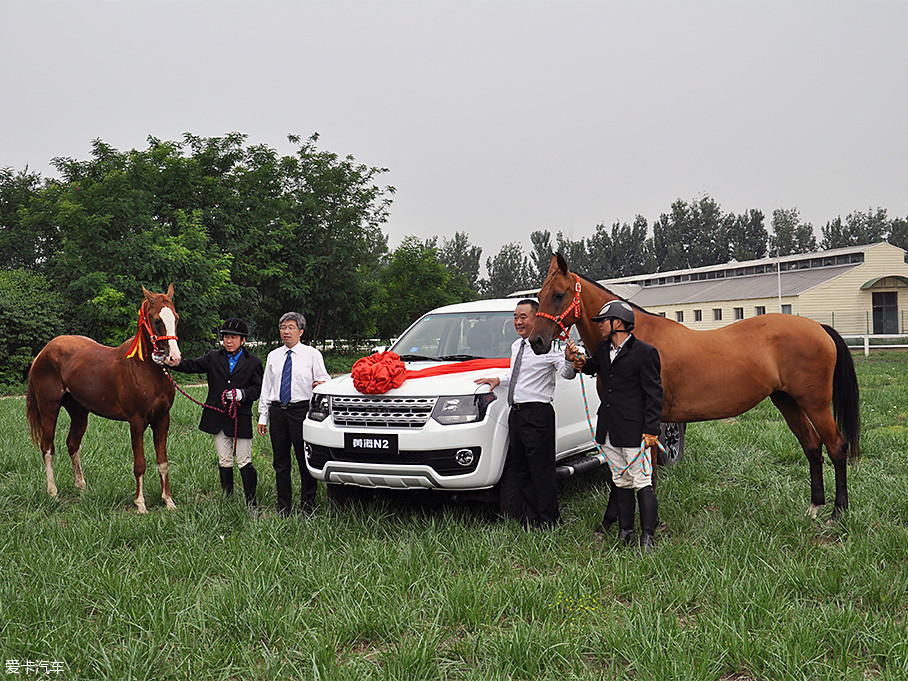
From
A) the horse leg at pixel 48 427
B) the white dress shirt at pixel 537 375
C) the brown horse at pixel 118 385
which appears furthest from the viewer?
the horse leg at pixel 48 427

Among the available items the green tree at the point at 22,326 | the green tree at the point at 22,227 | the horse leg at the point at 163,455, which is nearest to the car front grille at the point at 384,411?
the horse leg at the point at 163,455

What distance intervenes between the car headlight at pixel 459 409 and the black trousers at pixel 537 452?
0.30 metres

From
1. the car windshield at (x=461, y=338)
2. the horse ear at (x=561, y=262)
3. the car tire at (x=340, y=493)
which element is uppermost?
the horse ear at (x=561, y=262)

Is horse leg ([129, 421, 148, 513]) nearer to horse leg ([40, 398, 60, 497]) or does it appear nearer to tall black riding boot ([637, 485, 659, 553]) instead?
horse leg ([40, 398, 60, 497])

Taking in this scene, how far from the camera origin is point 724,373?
18.0 feet

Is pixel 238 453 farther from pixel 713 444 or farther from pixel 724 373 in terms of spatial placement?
pixel 713 444

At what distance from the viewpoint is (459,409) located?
17.3 ft

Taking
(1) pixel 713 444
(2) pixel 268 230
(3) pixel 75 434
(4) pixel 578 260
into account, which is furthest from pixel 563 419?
(4) pixel 578 260

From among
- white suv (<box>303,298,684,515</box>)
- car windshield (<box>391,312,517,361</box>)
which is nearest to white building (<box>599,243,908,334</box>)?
car windshield (<box>391,312,517,361</box>)

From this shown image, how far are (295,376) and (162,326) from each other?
121cm

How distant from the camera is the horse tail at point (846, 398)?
19.7 ft

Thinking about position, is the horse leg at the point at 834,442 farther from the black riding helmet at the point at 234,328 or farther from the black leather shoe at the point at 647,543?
the black riding helmet at the point at 234,328

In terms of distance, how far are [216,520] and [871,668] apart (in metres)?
4.56

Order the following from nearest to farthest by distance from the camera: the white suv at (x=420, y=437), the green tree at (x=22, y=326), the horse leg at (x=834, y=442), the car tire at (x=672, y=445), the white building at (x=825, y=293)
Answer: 1. the white suv at (x=420, y=437)
2. the horse leg at (x=834, y=442)
3. the car tire at (x=672, y=445)
4. the green tree at (x=22, y=326)
5. the white building at (x=825, y=293)
